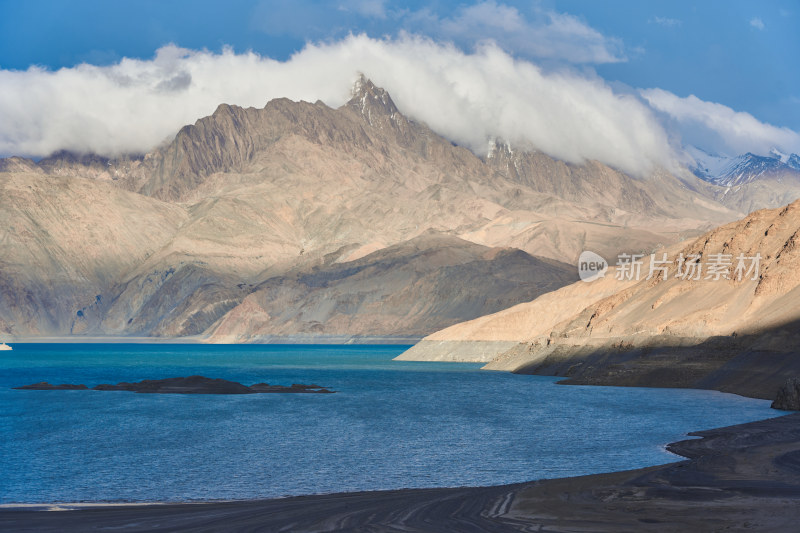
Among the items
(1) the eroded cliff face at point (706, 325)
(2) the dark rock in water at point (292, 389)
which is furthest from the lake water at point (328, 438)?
(1) the eroded cliff face at point (706, 325)

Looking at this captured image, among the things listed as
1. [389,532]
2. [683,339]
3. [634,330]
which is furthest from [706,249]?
[389,532]

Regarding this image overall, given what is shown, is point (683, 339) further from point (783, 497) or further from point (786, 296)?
point (783, 497)

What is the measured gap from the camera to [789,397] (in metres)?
68.5

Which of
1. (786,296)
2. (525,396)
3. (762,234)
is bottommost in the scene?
(525,396)

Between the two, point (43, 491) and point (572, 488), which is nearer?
point (572, 488)

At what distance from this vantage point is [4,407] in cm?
8562

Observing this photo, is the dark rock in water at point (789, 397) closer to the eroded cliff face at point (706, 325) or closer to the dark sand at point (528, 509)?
the eroded cliff face at point (706, 325)

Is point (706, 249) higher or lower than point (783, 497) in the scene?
higher

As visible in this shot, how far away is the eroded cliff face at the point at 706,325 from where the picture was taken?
284 feet

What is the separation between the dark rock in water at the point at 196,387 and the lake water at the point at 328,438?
19.3 feet

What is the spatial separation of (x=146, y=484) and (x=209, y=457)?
906 centimetres

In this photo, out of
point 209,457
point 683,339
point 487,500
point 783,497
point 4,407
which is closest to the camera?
point 783,497

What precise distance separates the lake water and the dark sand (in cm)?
337

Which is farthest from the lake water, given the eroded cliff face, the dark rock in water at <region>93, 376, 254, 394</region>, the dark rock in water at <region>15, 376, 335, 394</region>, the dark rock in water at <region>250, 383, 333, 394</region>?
the dark rock in water at <region>93, 376, 254, 394</region>
